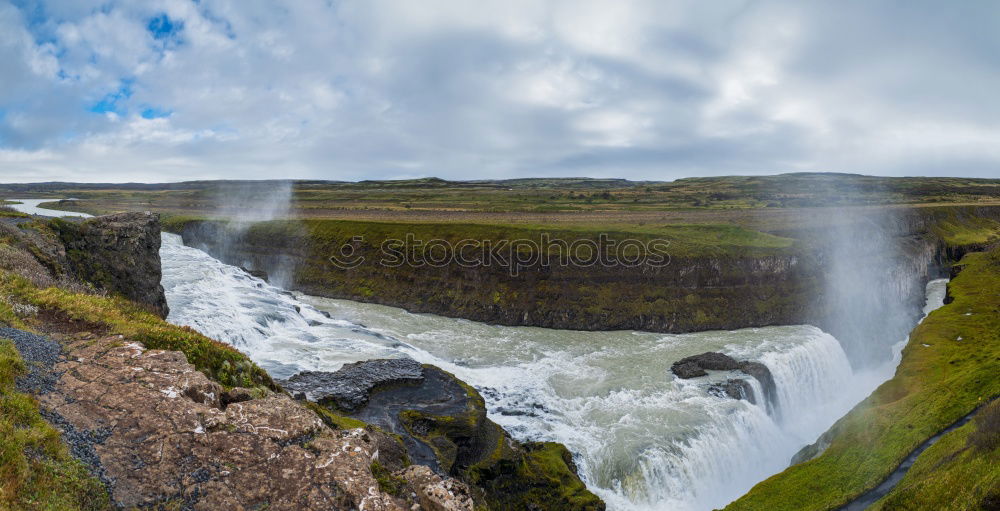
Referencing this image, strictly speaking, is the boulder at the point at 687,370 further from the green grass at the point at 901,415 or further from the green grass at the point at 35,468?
the green grass at the point at 35,468

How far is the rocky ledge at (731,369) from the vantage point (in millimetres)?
31406

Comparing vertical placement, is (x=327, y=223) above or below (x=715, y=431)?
above

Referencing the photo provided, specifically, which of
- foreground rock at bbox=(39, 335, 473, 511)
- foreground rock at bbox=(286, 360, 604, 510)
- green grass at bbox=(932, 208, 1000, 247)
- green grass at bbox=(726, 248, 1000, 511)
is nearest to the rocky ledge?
green grass at bbox=(726, 248, 1000, 511)

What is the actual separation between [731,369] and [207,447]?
110ft

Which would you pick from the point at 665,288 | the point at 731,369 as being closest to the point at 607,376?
the point at 731,369

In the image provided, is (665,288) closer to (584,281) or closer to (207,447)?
(584,281)

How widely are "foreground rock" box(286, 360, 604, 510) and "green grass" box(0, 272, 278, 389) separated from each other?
19.2 ft

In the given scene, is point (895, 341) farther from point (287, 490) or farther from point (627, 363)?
point (287, 490)

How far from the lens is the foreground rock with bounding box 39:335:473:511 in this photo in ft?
26.8

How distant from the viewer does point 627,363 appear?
37250 millimetres

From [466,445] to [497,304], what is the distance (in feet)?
98.9

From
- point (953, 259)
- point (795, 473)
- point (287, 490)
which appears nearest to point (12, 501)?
point (287, 490)

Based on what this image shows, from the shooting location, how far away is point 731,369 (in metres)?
34.8

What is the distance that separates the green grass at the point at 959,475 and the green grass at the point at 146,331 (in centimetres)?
1948
